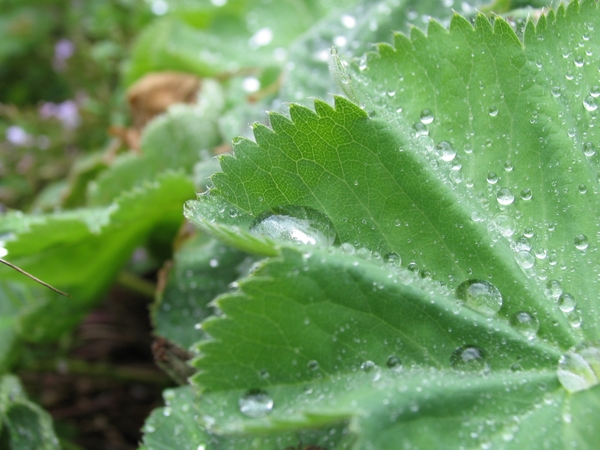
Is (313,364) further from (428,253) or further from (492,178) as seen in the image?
(492,178)

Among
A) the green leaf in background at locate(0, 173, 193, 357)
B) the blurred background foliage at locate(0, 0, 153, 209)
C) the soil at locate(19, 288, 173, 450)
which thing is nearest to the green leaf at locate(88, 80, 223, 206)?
the green leaf in background at locate(0, 173, 193, 357)

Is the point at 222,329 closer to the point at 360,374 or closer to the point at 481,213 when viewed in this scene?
the point at 360,374

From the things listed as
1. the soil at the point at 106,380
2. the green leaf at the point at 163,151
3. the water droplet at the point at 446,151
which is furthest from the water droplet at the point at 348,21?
the soil at the point at 106,380

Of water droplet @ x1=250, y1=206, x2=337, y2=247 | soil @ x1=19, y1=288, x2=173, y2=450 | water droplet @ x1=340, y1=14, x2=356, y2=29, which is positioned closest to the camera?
water droplet @ x1=250, y1=206, x2=337, y2=247

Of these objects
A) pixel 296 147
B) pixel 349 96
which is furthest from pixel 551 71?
pixel 296 147

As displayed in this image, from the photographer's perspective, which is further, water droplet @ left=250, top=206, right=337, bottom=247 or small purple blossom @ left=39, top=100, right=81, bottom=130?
small purple blossom @ left=39, top=100, right=81, bottom=130

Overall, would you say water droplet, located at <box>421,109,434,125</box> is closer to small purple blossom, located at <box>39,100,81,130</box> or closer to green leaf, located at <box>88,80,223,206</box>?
green leaf, located at <box>88,80,223,206</box>

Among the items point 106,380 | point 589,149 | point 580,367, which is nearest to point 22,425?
point 106,380
